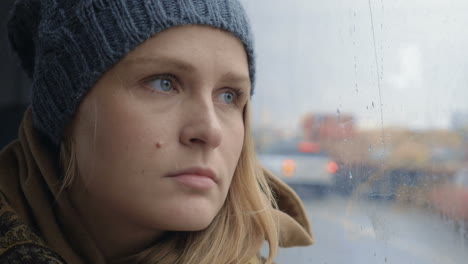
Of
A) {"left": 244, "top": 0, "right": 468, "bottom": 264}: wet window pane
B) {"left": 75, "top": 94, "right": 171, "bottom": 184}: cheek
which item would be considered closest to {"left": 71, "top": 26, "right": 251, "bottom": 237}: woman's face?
{"left": 75, "top": 94, "right": 171, "bottom": 184}: cheek

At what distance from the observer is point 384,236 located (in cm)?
125

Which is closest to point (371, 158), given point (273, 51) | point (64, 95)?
point (273, 51)

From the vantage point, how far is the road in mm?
1186

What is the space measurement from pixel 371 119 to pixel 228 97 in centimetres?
33

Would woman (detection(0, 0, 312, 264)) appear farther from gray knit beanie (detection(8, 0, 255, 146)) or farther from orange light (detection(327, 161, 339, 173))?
orange light (detection(327, 161, 339, 173))

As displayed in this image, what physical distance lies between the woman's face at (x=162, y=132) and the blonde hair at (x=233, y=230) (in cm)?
11

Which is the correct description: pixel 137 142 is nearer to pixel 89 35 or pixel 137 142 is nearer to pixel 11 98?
pixel 89 35

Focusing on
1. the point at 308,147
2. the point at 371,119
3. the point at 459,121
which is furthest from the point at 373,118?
the point at 308,147

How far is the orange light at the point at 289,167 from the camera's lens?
1644 millimetres

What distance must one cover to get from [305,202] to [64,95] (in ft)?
2.47

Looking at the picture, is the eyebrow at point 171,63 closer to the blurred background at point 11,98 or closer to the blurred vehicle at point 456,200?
the blurred vehicle at point 456,200

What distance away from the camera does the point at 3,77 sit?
7.39 feet

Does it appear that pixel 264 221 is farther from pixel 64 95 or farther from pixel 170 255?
pixel 64 95

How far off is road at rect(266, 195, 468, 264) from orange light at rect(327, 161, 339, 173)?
2.7 inches
